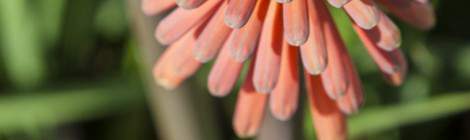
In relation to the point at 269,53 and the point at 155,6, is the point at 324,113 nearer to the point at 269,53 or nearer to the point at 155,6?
the point at 269,53

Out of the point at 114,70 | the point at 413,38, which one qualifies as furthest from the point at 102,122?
the point at 413,38

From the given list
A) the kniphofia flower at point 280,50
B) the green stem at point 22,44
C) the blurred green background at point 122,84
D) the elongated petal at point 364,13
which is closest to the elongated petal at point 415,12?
the kniphofia flower at point 280,50

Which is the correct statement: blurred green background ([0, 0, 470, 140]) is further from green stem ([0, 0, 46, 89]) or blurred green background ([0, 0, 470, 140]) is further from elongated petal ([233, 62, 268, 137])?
elongated petal ([233, 62, 268, 137])

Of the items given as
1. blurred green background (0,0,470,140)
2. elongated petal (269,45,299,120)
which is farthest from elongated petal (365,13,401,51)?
blurred green background (0,0,470,140)

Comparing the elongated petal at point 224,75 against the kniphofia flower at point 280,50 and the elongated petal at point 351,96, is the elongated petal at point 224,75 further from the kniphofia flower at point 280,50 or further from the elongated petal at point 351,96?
the elongated petal at point 351,96

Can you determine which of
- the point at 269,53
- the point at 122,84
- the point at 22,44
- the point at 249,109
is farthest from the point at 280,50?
the point at 22,44
